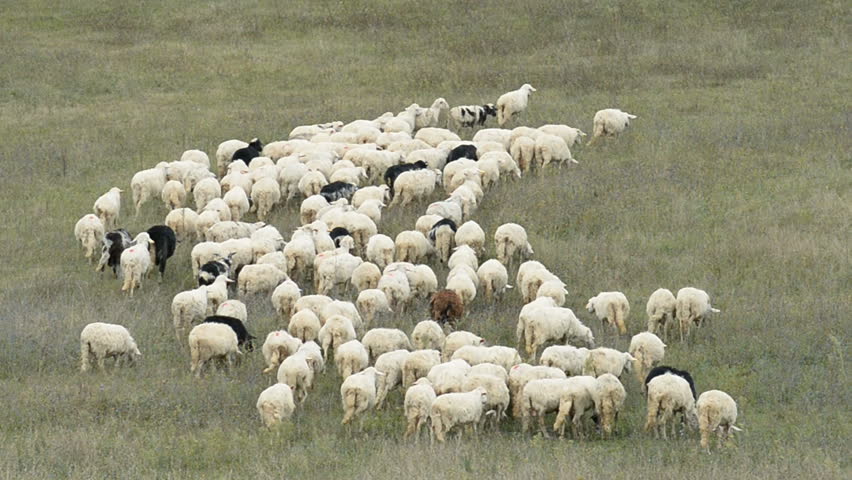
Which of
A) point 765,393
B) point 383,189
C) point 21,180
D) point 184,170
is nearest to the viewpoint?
point 765,393

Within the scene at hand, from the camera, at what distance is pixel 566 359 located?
46.3 feet

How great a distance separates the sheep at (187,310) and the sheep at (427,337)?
118 inches

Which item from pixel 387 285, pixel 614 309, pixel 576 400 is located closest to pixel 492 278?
pixel 387 285

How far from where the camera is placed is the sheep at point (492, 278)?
1745 cm

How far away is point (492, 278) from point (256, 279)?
128 inches

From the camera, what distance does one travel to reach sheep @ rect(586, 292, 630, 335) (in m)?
16.1

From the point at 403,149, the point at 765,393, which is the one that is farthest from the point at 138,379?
the point at 403,149

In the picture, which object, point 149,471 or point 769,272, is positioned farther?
point 769,272

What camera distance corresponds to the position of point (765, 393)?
45.8ft

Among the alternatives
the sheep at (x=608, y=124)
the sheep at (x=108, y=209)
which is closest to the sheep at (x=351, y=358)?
the sheep at (x=108, y=209)

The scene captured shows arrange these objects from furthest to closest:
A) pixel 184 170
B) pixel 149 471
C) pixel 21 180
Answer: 1. pixel 21 180
2. pixel 184 170
3. pixel 149 471

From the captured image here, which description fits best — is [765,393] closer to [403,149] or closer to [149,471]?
[149,471]

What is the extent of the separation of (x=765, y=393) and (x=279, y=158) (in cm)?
1197

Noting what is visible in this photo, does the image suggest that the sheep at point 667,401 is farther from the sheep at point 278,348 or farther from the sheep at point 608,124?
the sheep at point 608,124
